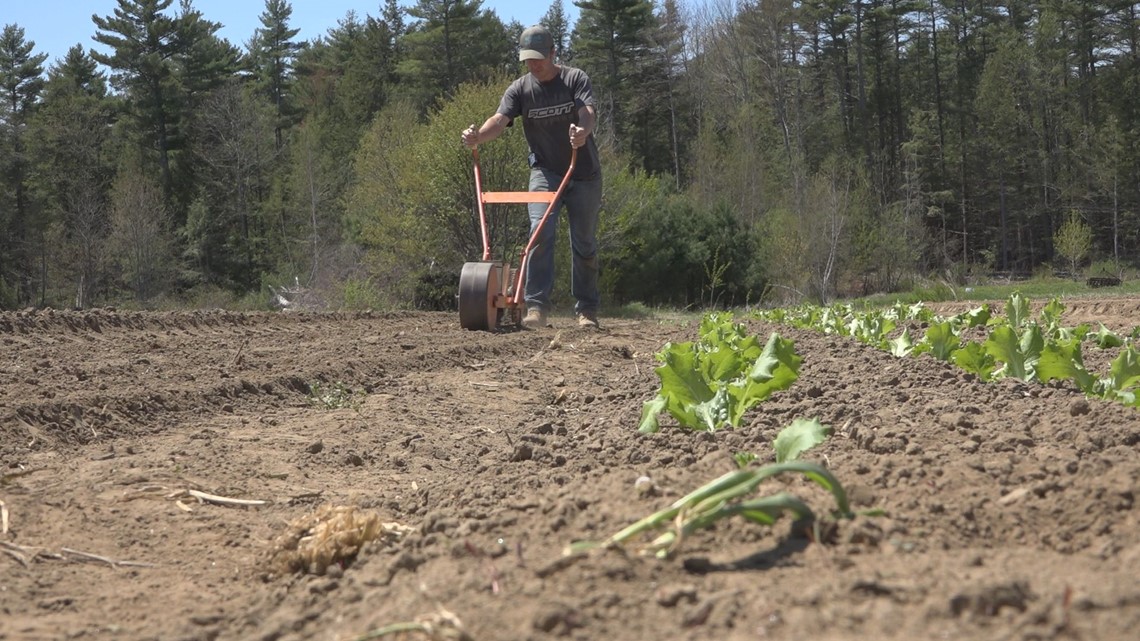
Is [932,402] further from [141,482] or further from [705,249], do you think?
[705,249]

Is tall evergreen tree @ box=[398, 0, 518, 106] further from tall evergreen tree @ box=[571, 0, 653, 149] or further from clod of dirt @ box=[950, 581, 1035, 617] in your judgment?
clod of dirt @ box=[950, 581, 1035, 617]

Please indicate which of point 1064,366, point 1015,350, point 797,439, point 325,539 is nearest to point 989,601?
point 797,439

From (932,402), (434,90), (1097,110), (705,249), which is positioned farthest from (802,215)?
(932,402)

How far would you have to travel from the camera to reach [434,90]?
47875 millimetres

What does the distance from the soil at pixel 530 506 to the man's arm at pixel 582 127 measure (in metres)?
2.57

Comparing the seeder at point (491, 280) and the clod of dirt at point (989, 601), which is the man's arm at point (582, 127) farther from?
the clod of dirt at point (989, 601)

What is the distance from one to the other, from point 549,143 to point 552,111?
290 millimetres

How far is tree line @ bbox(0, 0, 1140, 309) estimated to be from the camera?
36.3m

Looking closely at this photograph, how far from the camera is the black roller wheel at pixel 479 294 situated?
8.21 metres

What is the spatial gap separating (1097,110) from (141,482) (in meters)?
55.2

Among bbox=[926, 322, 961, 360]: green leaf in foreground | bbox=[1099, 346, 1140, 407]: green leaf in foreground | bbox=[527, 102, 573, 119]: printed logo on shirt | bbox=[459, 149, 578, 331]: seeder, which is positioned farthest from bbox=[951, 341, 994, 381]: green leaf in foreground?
bbox=[527, 102, 573, 119]: printed logo on shirt

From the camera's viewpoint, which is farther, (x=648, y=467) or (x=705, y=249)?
(x=705, y=249)

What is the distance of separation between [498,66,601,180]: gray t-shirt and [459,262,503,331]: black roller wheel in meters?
1.03

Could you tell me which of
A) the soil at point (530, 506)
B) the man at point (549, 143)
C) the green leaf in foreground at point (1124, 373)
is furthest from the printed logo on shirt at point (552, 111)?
the green leaf in foreground at point (1124, 373)
